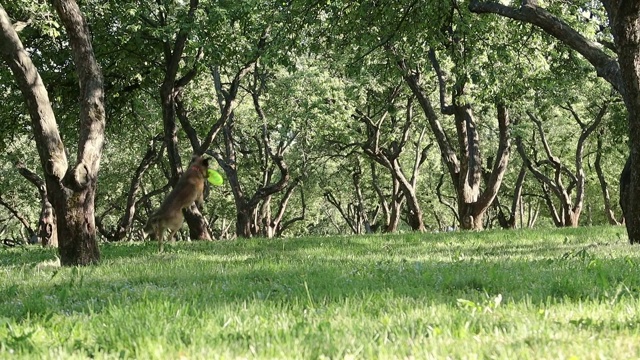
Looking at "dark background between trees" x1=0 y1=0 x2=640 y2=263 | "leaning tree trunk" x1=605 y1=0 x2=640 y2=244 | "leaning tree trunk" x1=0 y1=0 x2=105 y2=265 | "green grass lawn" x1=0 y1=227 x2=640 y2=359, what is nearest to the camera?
"green grass lawn" x1=0 y1=227 x2=640 y2=359

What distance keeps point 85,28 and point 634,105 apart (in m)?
9.85

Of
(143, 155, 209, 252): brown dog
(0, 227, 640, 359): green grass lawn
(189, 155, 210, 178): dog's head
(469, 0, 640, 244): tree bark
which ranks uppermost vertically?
(469, 0, 640, 244): tree bark

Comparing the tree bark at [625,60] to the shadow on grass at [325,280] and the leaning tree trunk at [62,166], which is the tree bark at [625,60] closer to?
the shadow on grass at [325,280]

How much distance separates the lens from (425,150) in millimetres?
37062

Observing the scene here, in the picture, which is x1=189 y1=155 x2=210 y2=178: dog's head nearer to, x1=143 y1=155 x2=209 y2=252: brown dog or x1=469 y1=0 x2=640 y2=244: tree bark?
x1=143 y1=155 x2=209 y2=252: brown dog

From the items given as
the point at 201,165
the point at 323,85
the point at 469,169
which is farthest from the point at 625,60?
the point at 323,85

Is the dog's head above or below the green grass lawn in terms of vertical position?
above

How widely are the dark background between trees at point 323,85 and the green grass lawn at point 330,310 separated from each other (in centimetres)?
393

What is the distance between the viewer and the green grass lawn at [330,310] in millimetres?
3645

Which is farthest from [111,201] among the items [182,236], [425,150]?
[425,150]

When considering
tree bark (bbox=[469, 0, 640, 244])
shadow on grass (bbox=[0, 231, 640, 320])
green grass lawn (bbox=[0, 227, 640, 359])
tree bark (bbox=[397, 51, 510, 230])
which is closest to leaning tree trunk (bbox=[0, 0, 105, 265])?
shadow on grass (bbox=[0, 231, 640, 320])

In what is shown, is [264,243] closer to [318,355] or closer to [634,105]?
[634,105]

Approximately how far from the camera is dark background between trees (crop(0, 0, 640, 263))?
1472 cm

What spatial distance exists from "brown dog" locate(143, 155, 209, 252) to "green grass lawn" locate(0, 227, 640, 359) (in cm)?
125
